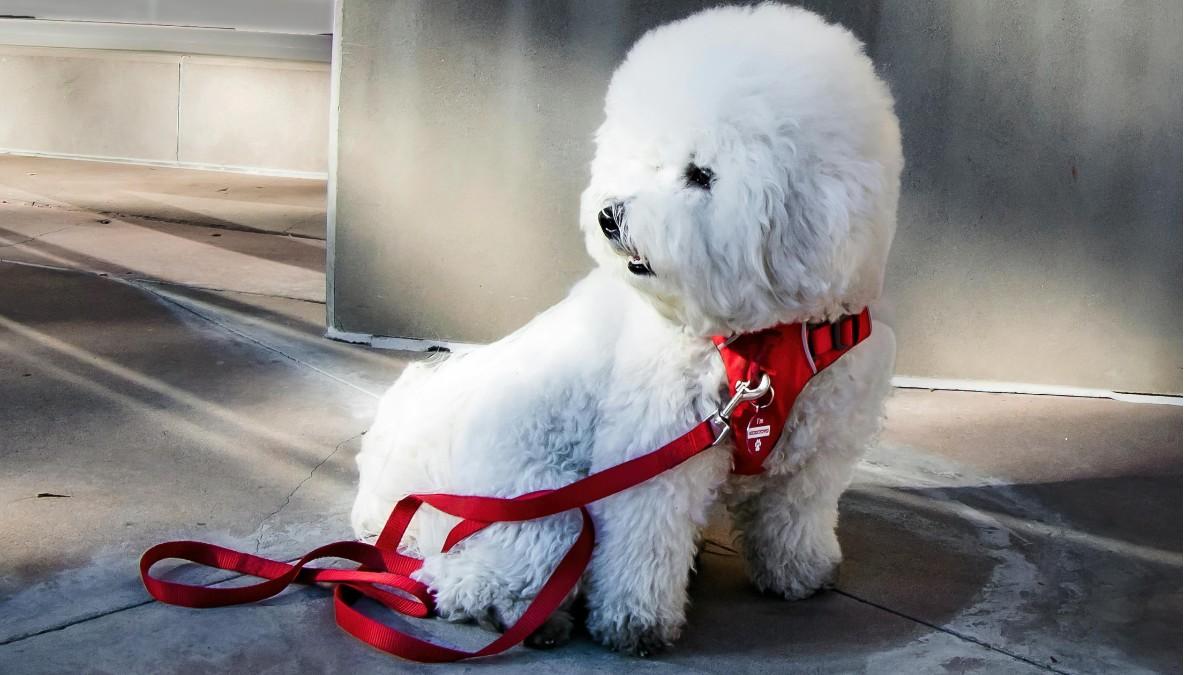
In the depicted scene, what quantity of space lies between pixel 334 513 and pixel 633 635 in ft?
3.42

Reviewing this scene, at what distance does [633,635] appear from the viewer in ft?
8.51

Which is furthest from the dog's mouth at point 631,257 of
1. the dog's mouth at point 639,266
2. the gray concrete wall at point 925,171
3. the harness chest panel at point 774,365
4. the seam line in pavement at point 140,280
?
the seam line in pavement at point 140,280

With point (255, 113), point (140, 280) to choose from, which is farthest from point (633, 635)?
point (255, 113)

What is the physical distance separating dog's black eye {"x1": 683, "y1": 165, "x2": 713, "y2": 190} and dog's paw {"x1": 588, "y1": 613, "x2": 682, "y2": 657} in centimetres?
89

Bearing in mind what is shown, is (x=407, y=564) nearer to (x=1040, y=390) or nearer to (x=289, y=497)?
(x=289, y=497)

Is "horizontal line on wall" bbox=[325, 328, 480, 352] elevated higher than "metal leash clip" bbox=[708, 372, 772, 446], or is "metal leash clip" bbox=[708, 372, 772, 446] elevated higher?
"metal leash clip" bbox=[708, 372, 772, 446]

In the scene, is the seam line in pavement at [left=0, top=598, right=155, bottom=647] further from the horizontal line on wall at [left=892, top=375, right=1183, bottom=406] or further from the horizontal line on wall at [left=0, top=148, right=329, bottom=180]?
the horizontal line on wall at [left=0, top=148, right=329, bottom=180]

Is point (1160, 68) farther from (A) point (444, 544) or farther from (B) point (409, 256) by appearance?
(A) point (444, 544)

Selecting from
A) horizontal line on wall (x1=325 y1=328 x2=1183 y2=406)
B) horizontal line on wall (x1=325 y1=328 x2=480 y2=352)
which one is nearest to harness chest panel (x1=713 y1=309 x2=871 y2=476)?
horizontal line on wall (x1=325 y1=328 x2=1183 y2=406)

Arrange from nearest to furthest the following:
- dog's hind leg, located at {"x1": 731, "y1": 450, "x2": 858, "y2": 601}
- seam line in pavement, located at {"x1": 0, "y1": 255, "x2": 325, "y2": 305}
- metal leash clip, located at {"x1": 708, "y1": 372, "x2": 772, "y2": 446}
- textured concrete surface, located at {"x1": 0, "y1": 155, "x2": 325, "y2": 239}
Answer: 1. metal leash clip, located at {"x1": 708, "y1": 372, "x2": 772, "y2": 446}
2. dog's hind leg, located at {"x1": 731, "y1": 450, "x2": 858, "y2": 601}
3. seam line in pavement, located at {"x1": 0, "y1": 255, "x2": 325, "y2": 305}
4. textured concrete surface, located at {"x1": 0, "y1": 155, "x2": 325, "y2": 239}

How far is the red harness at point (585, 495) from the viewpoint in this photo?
2.51 meters

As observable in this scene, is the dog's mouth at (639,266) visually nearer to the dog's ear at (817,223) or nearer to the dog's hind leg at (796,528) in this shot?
the dog's ear at (817,223)

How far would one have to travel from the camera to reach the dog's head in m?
2.29

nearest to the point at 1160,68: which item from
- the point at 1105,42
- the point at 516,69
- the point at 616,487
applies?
the point at 1105,42
